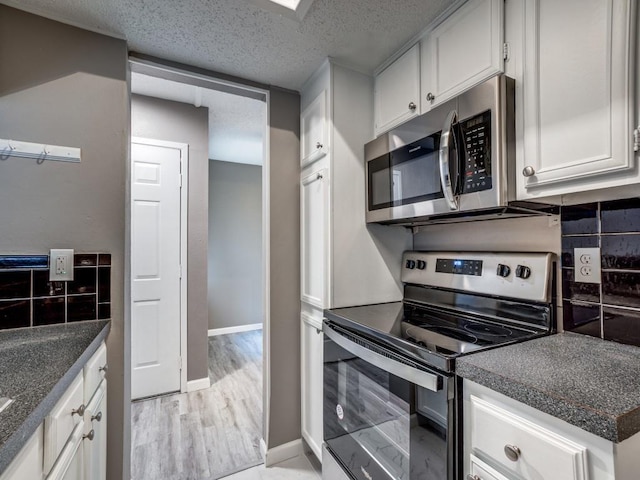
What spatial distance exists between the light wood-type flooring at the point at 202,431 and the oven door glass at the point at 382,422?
775 millimetres

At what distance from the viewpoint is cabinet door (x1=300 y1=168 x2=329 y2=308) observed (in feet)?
5.35

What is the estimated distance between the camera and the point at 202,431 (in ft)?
7.00

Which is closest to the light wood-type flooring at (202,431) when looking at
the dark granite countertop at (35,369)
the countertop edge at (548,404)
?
the dark granite countertop at (35,369)

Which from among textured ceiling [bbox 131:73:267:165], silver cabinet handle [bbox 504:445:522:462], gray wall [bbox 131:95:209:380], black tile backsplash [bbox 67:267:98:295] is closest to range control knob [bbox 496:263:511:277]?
silver cabinet handle [bbox 504:445:522:462]

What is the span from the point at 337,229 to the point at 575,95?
3.32ft

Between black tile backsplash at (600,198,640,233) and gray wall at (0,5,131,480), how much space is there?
6.32 ft

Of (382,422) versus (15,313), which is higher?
(15,313)

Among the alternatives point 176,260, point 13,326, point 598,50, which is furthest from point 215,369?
point 598,50

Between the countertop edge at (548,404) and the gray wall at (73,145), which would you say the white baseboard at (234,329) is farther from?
the countertop edge at (548,404)

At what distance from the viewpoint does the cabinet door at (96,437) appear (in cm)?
108

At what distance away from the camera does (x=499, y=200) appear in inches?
40.9

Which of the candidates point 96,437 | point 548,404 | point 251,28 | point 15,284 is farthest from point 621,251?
point 15,284

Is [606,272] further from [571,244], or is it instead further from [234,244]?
[234,244]

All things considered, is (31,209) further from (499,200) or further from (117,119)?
(499,200)
